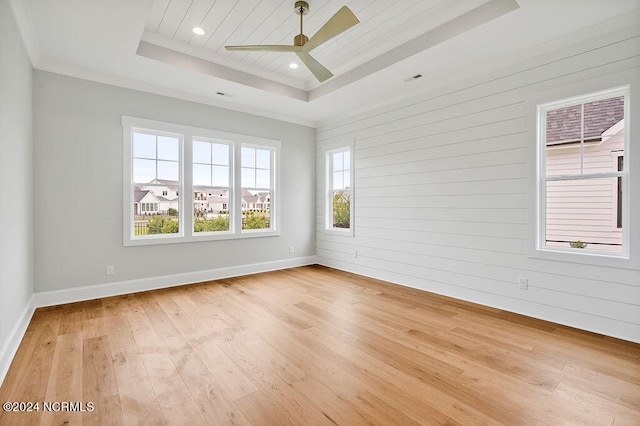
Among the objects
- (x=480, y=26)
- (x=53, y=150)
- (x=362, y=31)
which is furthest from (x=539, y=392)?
(x=53, y=150)

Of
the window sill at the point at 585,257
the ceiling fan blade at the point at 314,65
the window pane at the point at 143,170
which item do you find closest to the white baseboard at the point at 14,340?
the window pane at the point at 143,170

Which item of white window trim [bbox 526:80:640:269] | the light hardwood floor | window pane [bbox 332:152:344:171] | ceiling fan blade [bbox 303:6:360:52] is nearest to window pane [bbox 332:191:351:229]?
window pane [bbox 332:152:344:171]

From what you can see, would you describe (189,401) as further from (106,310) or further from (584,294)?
(584,294)

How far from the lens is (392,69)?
3.73 meters

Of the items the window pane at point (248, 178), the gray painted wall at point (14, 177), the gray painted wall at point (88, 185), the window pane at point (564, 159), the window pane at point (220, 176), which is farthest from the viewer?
the window pane at point (248, 178)

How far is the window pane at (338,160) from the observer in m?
5.82

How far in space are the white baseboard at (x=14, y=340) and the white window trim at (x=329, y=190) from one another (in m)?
4.27

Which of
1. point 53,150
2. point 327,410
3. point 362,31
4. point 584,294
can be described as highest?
point 362,31

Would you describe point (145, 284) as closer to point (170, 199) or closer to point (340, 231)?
point (170, 199)

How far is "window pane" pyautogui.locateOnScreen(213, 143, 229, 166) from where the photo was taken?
4.98 m

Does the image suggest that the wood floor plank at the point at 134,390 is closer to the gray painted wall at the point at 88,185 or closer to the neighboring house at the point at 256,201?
the gray painted wall at the point at 88,185

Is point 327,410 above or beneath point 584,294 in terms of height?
beneath

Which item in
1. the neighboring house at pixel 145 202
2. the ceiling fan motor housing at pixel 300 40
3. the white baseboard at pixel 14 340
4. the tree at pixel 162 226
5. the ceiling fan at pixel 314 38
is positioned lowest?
the white baseboard at pixel 14 340

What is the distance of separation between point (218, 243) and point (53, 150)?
2.38 metres
